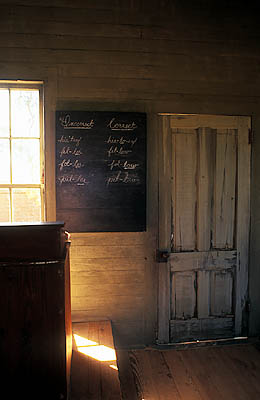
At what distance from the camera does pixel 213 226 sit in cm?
318

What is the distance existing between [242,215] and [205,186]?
50 cm

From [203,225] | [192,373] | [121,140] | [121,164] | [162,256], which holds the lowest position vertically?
[192,373]

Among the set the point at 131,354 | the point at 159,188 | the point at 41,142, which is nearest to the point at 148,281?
the point at 131,354

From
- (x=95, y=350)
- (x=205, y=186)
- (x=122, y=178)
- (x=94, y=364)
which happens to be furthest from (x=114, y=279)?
(x=205, y=186)

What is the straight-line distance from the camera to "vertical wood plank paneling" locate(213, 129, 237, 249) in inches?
124

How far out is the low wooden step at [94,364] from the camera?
195 centimetres

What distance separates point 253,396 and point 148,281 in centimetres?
126

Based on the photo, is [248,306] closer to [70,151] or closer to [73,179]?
[73,179]

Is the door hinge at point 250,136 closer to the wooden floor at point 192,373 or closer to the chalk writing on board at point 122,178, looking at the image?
the chalk writing on board at point 122,178

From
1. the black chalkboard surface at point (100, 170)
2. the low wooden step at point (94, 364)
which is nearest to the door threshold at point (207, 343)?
the low wooden step at point (94, 364)

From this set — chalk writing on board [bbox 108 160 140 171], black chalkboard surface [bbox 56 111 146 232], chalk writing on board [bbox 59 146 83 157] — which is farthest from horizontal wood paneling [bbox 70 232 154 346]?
chalk writing on board [bbox 59 146 83 157]

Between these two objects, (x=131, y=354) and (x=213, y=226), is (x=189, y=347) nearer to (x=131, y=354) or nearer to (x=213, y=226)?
(x=131, y=354)

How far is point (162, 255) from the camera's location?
306 cm

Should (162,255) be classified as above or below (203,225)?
below
